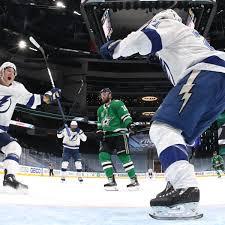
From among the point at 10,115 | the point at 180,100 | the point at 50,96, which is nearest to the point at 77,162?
the point at 50,96

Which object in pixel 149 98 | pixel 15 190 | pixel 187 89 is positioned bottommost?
pixel 15 190

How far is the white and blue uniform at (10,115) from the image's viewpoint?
3.70 m

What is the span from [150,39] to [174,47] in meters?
0.22

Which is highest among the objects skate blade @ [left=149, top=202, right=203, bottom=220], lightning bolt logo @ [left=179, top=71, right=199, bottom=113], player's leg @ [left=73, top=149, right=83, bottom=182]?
player's leg @ [left=73, top=149, right=83, bottom=182]

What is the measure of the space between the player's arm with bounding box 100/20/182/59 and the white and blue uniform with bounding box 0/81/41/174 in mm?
2120

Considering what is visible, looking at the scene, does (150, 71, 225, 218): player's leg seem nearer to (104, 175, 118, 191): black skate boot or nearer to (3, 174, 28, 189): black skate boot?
(3, 174, 28, 189): black skate boot

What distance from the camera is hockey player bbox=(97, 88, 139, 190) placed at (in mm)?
4910

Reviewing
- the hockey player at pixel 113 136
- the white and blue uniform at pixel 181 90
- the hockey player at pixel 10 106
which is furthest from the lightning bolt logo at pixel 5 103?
the white and blue uniform at pixel 181 90

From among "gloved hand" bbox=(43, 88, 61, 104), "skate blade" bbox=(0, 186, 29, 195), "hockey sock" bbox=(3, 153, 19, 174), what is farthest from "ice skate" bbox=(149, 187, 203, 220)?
"gloved hand" bbox=(43, 88, 61, 104)

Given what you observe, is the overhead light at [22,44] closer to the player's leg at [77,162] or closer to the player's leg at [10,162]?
the player's leg at [77,162]

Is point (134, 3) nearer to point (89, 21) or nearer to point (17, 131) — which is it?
point (89, 21)

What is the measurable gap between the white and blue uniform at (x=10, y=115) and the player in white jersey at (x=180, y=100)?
2072mm

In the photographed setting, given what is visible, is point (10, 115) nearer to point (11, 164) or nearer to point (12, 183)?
point (11, 164)

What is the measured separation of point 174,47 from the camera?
6.63 ft
